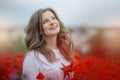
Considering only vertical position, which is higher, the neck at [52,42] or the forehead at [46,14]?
the forehead at [46,14]

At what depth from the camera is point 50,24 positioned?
1.65m

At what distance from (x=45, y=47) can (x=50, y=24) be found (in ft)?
0.45

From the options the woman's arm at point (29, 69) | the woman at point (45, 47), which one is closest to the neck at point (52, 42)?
the woman at point (45, 47)

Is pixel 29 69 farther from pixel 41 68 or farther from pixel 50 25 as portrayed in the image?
pixel 50 25

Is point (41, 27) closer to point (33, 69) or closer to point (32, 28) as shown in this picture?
point (32, 28)

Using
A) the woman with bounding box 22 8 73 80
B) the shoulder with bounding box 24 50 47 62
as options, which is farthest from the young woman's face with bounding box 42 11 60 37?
the shoulder with bounding box 24 50 47 62

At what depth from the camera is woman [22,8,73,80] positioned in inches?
64.4

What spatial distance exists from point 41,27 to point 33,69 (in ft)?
0.78

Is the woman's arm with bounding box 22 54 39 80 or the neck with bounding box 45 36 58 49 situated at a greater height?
the neck with bounding box 45 36 58 49

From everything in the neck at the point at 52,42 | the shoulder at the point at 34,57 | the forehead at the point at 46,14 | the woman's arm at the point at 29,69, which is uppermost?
the forehead at the point at 46,14

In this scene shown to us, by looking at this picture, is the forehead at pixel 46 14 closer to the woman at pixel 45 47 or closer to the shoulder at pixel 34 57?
the woman at pixel 45 47

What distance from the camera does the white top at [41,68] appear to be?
163 centimetres

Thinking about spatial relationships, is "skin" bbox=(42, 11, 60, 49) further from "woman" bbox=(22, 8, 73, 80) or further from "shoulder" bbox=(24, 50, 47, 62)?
"shoulder" bbox=(24, 50, 47, 62)

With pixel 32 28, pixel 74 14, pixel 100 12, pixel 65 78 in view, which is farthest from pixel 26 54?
pixel 100 12
